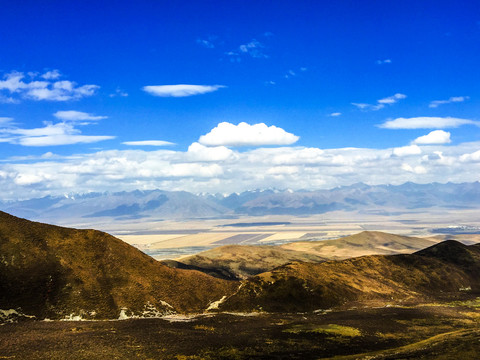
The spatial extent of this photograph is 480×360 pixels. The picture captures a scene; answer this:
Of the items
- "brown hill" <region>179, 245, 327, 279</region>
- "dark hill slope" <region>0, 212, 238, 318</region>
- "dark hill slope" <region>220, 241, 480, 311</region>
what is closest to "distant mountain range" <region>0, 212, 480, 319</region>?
"dark hill slope" <region>0, 212, 238, 318</region>

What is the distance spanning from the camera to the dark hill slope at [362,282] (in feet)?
262

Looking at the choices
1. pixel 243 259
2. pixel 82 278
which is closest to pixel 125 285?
pixel 82 278

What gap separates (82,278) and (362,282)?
65.5 m

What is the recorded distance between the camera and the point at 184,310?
70625mm

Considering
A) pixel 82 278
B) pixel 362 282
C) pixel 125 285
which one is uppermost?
pixel 82 278

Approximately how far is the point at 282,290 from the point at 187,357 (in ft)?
137

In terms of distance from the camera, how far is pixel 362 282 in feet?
325

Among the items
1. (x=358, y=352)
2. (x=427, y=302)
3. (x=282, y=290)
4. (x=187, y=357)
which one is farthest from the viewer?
(x=427, y=302)

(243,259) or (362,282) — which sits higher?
(362,282)

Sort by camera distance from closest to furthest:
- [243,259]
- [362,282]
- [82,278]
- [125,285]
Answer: [82,278] → [125,285] → [362,282] → [243,259]

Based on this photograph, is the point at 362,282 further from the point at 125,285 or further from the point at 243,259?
the point at 243,259

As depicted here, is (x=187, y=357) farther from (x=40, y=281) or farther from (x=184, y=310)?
(x=40, y=281)

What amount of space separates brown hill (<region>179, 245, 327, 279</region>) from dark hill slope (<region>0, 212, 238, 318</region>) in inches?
3243

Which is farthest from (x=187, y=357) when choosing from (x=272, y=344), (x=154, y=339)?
(x=272, y=344)
